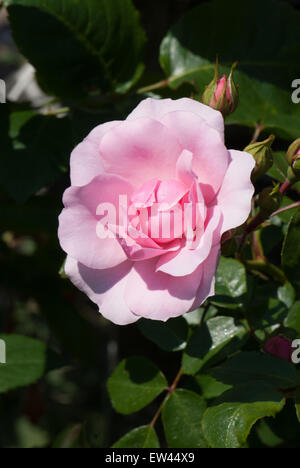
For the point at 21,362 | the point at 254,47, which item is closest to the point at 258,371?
the point at 21,362

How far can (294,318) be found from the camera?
29.8 inches

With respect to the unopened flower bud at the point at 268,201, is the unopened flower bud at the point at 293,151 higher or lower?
higher

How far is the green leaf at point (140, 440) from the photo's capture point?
33.8 inches

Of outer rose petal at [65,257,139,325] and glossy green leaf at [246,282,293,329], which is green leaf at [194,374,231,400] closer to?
glossy green leaf at [246,282,293,329]

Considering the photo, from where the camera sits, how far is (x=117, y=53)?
1.00 m

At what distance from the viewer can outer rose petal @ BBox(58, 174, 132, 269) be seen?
62 centimetres

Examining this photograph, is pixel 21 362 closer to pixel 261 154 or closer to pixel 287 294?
pixel 287 294

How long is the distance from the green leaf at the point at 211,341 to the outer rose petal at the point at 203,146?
0.80ft

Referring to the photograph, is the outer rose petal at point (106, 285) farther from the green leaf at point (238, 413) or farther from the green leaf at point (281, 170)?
the green leaf at point (281, 170)

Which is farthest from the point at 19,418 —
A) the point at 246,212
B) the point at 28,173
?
the point at 246,212

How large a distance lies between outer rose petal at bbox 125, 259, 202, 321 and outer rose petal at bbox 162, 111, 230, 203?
0.35ft

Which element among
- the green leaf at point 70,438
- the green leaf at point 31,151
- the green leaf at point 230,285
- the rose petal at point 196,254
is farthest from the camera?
the green leaf at point 70,438

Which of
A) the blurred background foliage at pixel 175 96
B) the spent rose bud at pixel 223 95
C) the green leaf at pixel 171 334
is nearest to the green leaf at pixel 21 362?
the blurred background foliage at pixel 175 96

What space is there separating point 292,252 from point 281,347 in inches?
5.3
